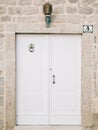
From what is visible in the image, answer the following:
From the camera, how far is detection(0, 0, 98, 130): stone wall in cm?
782

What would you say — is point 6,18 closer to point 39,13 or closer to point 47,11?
point 39,13

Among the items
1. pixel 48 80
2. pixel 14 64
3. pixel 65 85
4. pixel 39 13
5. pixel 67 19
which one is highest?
pixel 39 13

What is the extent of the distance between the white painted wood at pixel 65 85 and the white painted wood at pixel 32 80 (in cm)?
17

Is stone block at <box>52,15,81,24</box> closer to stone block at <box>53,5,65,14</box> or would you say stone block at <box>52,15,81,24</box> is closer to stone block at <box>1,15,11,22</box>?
stone block at <box>53,5,65,14</box>

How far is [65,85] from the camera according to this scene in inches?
320

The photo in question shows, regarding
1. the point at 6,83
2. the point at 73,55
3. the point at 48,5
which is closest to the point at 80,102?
the point at 73,55

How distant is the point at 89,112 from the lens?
7.93 meters

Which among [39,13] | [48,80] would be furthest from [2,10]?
[48,80]

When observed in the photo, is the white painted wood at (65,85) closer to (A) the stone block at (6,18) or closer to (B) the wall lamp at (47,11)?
(B) the wall lamp at (47,11)

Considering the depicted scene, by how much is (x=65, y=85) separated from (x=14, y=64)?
4.00 feet

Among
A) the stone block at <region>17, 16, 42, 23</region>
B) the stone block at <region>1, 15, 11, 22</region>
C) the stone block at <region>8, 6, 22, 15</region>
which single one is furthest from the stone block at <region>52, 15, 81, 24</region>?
the stone block at <region>1, 15, 11, 22</region>

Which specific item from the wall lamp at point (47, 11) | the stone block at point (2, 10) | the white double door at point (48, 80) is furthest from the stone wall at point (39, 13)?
the white double door at point (48, 80)

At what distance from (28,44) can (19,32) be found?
0.35m

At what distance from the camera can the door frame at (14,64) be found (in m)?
7.84
